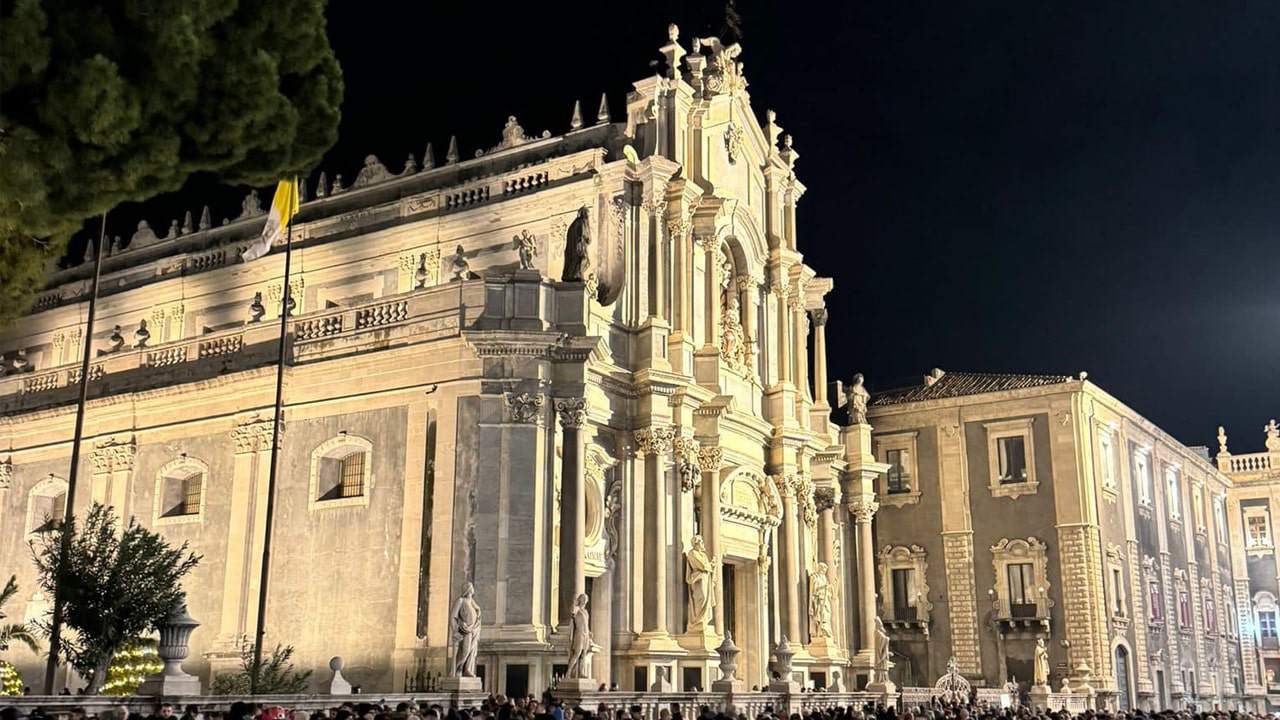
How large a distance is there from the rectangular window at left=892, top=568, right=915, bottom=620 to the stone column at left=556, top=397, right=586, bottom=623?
2067 cm

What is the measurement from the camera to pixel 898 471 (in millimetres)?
48844

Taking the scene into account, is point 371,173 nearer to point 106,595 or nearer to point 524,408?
point 524,408

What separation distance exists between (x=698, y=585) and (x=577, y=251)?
9048 mm

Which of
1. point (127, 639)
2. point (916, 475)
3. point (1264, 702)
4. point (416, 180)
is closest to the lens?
point (127, 639)

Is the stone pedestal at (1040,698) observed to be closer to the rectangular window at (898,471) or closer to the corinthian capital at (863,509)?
the corinthian capital at (863,509)

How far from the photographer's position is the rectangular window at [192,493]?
1321 inches

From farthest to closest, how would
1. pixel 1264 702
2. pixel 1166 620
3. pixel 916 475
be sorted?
1. pixel 1264 702
2. pixel 1166 620
3. pixel 916 475

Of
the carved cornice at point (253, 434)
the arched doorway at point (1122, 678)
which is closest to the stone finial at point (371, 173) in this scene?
the carved cornice at point (253, 434)

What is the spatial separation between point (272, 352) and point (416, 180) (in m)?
8.70

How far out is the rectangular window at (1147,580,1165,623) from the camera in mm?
49875

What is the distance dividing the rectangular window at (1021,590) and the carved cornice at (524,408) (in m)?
23.4

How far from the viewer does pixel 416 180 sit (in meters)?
38.5

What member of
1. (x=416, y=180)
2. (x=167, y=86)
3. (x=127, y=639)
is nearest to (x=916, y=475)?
(x=416, y=180)

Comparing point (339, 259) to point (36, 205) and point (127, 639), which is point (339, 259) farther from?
point (36, 205)
